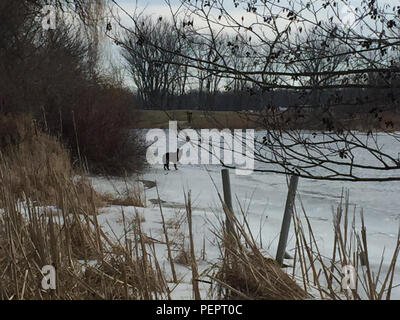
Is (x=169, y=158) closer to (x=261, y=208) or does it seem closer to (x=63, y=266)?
(x=261, y=208)

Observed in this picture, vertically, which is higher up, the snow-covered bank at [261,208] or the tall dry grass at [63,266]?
the tall dry grass at [63,266]

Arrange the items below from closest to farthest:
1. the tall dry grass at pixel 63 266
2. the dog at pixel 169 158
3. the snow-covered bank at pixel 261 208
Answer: the tall dry grass at pixel 63 266, the snow-covered bank at pixel 261 208, the dog at pixel 169 158

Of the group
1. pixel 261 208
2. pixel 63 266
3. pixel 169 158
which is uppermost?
pixel 63 266

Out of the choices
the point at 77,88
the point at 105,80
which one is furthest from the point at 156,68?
the point at 105,80

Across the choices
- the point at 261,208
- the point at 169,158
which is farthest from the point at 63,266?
the point at 169,158

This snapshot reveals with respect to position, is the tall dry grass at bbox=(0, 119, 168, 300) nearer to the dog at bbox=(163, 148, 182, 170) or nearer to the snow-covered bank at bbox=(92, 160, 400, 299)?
the snow-covered bank at bbox=(92, 160, 400, 299)

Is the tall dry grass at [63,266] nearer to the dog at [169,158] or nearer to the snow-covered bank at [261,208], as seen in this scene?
the snow-covered bank at [261,208]

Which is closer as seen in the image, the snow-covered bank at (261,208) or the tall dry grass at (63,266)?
the tall dry grass at (63,266)

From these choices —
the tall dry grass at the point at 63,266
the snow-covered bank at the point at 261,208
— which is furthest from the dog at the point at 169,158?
the tall dry grass at the point at 63,266

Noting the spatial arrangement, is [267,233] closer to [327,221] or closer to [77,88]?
[327,221]

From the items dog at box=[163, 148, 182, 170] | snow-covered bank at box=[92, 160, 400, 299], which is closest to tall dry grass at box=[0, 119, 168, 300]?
snow-covered bank at box=[92, 160, 400, 299]

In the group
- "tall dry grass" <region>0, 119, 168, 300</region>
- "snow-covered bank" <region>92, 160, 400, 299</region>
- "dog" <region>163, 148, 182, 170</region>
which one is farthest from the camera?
"dog" <region>163, 148, 182, 170</region>
